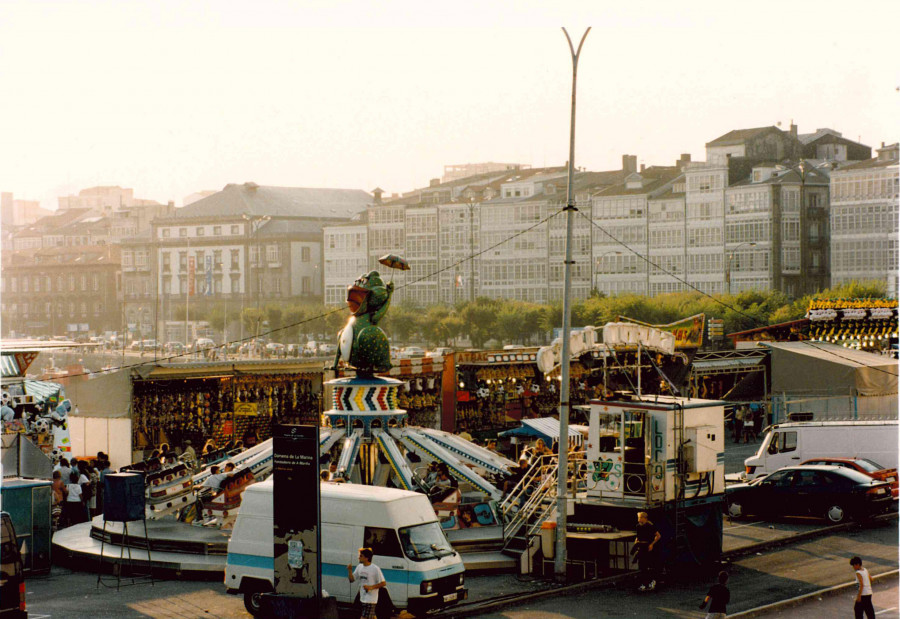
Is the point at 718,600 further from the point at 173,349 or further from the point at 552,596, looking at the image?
the point at 173,349

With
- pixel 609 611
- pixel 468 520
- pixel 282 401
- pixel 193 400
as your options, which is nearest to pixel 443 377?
pixel 282 401

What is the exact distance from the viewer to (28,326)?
138 m

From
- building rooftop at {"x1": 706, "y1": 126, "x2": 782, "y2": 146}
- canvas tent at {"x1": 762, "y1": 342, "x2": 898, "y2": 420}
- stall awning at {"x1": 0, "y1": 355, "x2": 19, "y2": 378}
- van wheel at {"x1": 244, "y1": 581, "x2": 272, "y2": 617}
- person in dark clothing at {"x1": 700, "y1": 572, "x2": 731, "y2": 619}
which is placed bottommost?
van wheel at {"x1": 244, "y1": 581, "x2": 272, "y2": 617}

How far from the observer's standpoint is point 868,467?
90.9ft

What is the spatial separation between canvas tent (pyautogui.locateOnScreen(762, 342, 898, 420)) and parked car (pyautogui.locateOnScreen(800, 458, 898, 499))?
Answer: 34.7 ft

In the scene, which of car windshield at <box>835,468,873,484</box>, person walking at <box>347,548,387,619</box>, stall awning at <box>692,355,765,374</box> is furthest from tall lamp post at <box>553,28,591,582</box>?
stall awning at <box>692,355,765,374</box>

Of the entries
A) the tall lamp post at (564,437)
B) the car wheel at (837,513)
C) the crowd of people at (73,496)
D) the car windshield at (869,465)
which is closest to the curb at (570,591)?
the tall lamp post at (564,437)

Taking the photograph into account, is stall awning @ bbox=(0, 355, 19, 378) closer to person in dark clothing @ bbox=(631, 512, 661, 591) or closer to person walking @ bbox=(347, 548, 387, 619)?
person walking @ bbox=(347, 548, 387, 619)

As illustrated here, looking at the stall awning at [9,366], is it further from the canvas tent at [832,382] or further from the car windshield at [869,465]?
the canvas tent at [832,382]

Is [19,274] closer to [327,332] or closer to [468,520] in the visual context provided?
[327,332]

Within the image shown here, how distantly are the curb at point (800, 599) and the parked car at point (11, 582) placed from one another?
30.7 ft

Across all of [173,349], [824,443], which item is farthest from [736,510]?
[173,349]

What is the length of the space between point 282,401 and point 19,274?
109 m

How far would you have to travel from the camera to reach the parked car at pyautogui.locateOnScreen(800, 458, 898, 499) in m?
26.8
